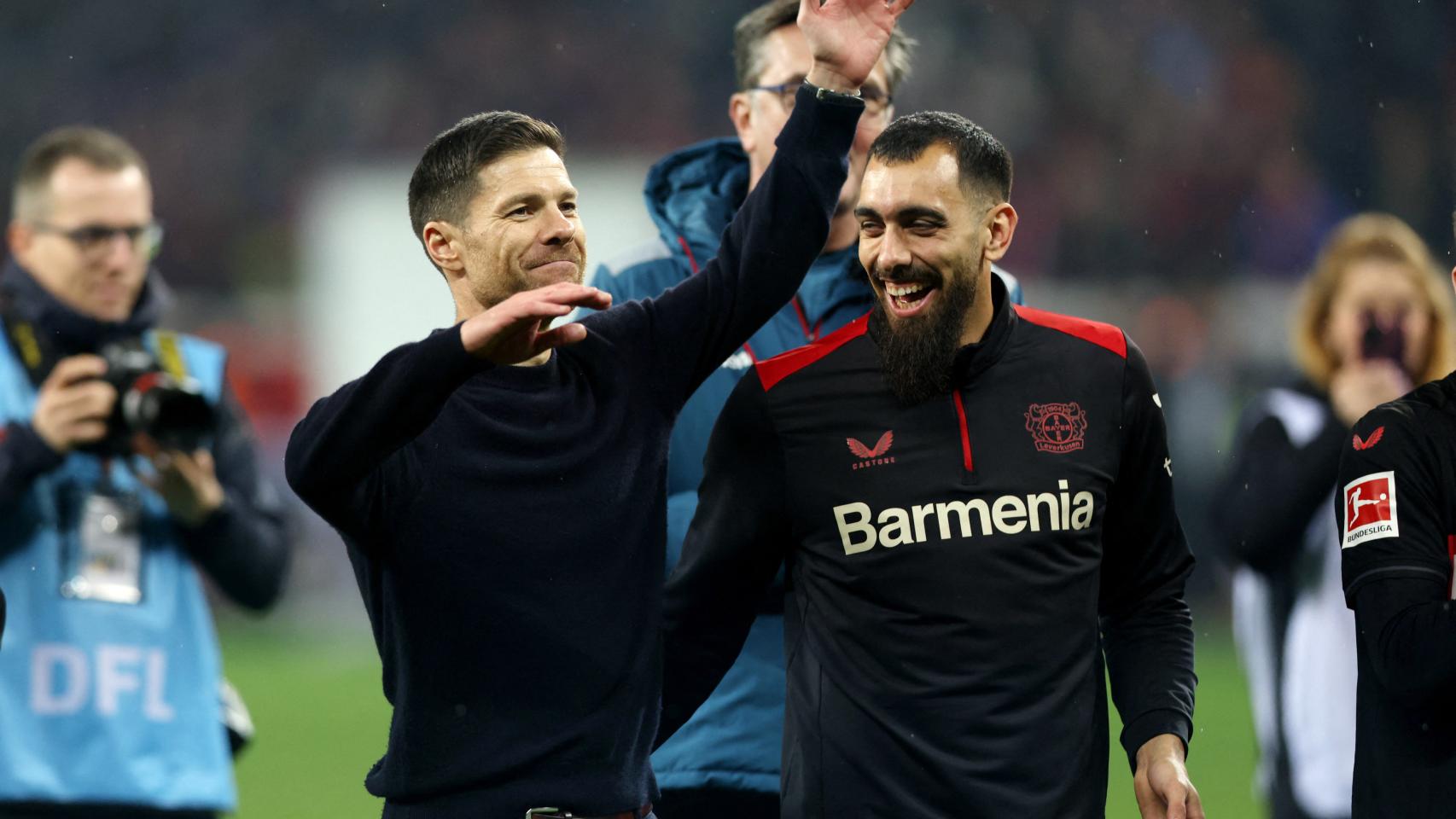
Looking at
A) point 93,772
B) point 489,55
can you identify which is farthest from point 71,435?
point 489,55

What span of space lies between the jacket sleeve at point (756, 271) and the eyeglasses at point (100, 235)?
215 centimetres

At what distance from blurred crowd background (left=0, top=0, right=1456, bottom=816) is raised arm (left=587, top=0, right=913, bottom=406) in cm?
959

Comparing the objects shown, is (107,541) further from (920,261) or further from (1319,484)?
(1319,484)

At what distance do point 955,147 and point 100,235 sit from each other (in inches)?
94.8

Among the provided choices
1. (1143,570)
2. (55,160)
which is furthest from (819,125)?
(55,160)

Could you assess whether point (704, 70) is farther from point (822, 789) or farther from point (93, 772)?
point (822, 789)

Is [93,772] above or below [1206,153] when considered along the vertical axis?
below

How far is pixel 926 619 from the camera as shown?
2.78 metres

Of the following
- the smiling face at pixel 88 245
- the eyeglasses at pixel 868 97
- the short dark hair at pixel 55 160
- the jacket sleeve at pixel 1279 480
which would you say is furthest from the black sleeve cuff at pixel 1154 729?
the short dark hair at pixel 55 160

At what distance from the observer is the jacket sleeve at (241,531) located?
14.3ft

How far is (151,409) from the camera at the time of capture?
161 inches

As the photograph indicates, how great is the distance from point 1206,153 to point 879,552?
1355 centimetres

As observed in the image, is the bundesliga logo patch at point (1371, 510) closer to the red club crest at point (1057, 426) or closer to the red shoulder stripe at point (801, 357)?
the red club crest at point (1057, 426)

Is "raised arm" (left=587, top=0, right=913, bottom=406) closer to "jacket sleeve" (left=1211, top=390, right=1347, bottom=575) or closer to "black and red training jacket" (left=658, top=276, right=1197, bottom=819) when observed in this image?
"black and red training jacket" (left=658, top=276, right=1197, bottom=819)
